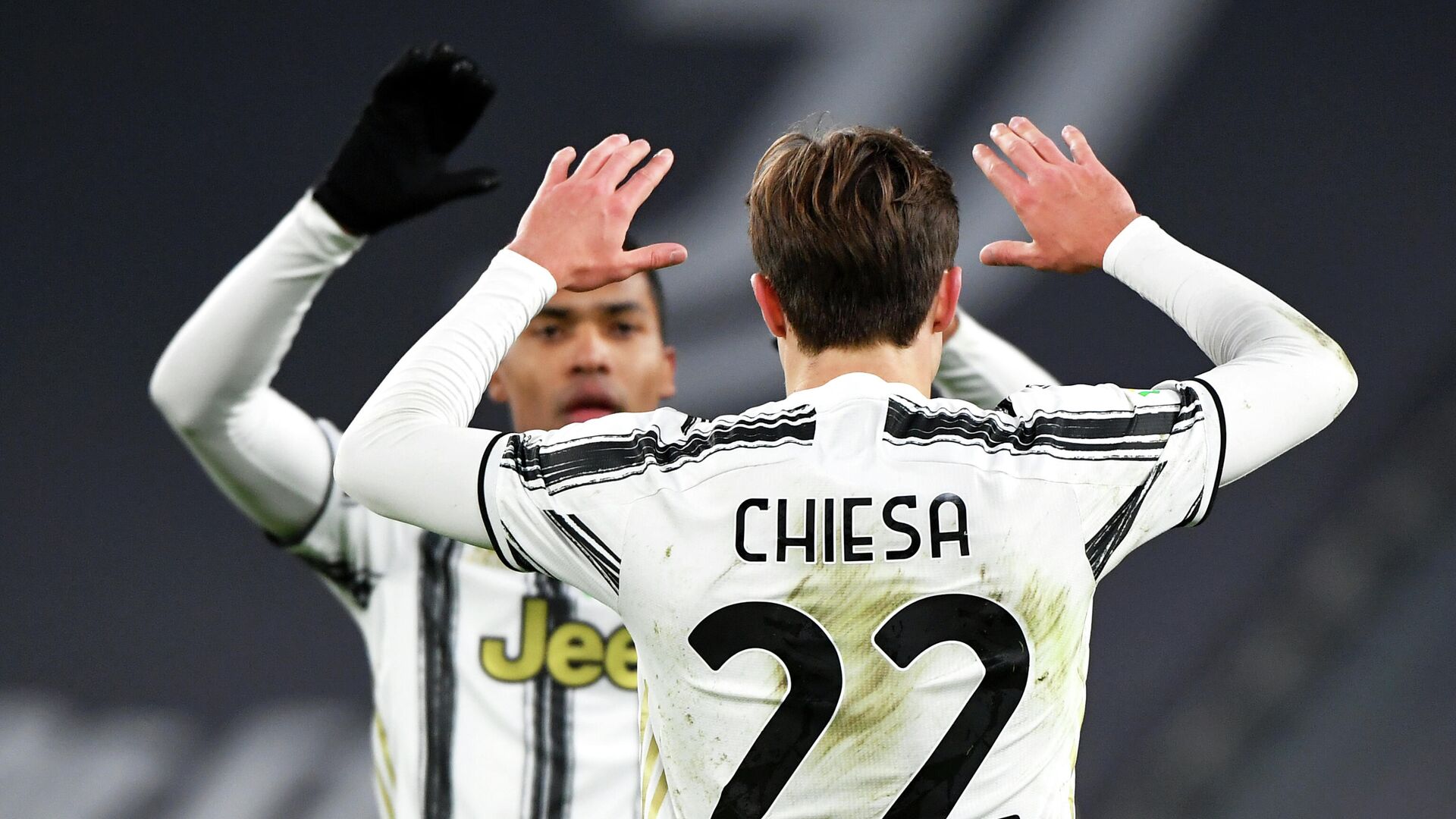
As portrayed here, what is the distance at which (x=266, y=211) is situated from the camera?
3.60 meters

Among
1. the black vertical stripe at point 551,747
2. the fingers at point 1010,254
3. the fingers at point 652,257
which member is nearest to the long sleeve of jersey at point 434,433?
the fingers at point 652,257

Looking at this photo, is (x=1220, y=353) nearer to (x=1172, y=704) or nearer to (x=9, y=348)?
(x=1172, y=704)

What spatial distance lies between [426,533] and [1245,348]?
47.5 inches

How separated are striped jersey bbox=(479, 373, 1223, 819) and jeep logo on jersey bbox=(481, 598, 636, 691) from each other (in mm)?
830

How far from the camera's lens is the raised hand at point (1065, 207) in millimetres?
1357

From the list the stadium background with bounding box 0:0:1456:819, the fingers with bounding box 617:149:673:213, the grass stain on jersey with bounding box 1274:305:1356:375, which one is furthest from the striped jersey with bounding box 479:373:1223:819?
the stadium background with bounding box 0:0:1456:819

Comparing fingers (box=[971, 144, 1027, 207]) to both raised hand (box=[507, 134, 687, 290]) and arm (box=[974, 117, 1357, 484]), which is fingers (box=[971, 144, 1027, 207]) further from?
raised hand (box=[507, 134, 687, 290])

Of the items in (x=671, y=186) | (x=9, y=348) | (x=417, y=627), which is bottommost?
(x=9, y=348)

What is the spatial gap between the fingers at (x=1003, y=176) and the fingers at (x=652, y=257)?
31cm

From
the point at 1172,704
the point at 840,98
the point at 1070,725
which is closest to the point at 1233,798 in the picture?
the point at 1172,704

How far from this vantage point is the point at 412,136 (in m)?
1.75

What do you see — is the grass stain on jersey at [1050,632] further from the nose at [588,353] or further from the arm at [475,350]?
the nose at [588,353]

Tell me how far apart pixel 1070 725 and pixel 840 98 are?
102 inches

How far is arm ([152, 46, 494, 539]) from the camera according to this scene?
5.72 feet
